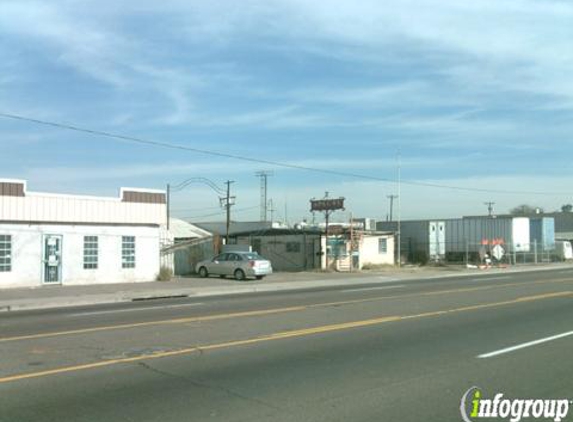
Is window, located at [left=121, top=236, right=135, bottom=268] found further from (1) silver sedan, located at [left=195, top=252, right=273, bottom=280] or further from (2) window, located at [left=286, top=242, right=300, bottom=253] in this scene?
(2) window, located at [left=286, top=242, right=300, bottom=253]

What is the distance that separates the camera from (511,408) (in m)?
6.84

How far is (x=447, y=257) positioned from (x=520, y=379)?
51347 millimetres

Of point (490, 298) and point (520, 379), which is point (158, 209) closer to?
point (490, 298)

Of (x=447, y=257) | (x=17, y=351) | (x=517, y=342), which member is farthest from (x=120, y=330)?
(x=447, y=257)

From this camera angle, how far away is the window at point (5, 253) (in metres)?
26.8

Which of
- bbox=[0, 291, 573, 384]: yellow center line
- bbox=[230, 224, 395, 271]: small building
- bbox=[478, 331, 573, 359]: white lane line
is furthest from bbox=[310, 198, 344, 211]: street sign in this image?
bbox=[478, 331, 573, 359]: white lane line

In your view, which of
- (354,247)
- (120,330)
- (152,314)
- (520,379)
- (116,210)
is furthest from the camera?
(354,247)

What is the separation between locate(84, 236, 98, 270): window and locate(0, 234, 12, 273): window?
3.48 m

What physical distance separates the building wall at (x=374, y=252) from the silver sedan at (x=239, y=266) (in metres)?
13.3

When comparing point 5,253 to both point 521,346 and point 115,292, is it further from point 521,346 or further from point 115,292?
point 521,346

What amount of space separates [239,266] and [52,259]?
947 centimetres

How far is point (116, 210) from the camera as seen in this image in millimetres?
31141

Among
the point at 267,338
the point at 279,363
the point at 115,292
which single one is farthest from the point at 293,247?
the point at 279,363

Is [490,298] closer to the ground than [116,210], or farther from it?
closer to the ground
